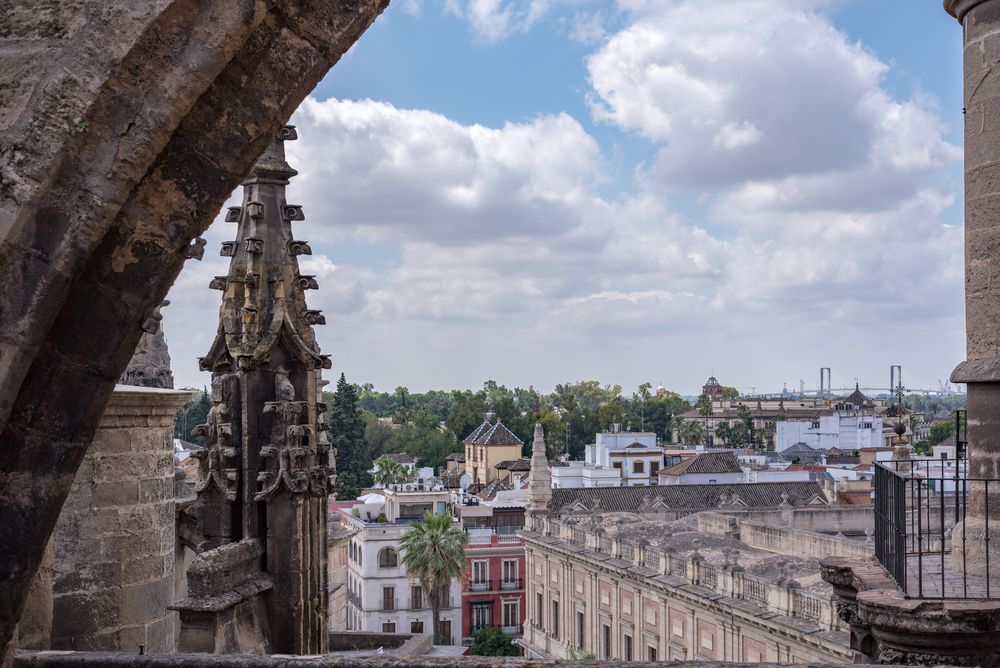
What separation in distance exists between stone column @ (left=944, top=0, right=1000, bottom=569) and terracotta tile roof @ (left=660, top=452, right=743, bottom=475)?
202 ft

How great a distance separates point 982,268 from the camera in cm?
561

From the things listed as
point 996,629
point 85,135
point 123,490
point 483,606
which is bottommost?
point 483,606

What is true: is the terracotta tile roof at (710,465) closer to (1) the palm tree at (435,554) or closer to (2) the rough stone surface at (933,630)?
(1) the palm tree at (435,554)

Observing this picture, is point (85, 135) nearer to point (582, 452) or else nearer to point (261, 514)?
point (261, 514)

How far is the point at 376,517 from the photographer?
59.0 meters

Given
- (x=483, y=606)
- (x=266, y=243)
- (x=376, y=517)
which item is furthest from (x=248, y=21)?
(x=376, y=517)

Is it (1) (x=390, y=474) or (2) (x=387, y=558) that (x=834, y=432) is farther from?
(2) (x=387, y=558)

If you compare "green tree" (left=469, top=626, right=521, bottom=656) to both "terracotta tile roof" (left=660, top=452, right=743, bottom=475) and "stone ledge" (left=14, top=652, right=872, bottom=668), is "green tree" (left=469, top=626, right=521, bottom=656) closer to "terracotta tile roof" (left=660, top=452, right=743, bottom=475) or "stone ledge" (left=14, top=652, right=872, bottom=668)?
"terracotta tile roof" (left=660, top=452, right=743, bottom=475)

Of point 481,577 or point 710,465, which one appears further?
point 710,465

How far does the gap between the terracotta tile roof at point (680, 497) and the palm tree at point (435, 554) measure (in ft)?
26.5

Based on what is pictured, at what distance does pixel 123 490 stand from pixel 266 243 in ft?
5.54

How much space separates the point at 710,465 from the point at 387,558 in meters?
23.5

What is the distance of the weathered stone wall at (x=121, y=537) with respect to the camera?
5.89 metres

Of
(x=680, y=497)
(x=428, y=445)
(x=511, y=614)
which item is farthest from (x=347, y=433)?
(x=428, y=445)
